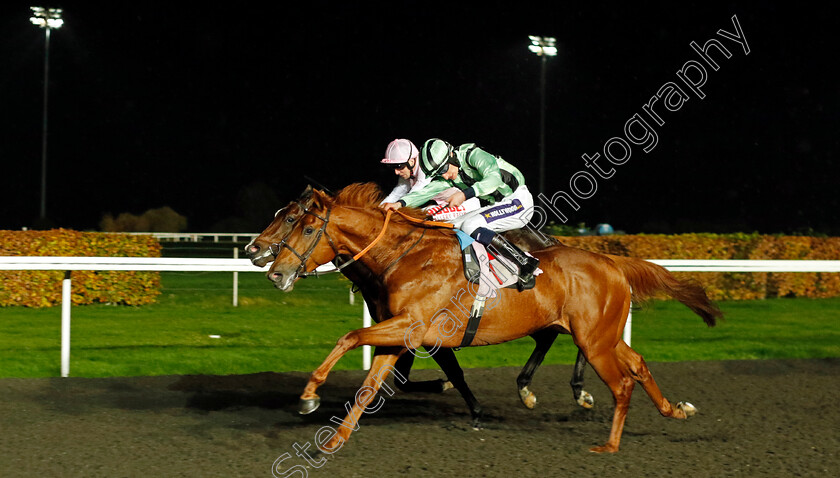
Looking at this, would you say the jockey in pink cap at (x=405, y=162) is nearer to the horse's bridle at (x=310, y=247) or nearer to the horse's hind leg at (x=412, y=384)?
the horse's bridle at (x=310, y=247)

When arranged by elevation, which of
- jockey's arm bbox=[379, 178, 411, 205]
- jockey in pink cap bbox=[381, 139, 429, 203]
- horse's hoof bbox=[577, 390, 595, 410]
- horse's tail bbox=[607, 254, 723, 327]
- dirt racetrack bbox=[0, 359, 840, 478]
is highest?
jockey in pink cap bbox=[381, 139, 429, 203]

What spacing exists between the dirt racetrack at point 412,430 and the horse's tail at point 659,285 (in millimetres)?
676

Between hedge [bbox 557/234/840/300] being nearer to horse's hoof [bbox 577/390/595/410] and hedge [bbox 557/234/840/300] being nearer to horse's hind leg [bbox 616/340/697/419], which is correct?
horse's hoof [bbox 577/390/595/410]

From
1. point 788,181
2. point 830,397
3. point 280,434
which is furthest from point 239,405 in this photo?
point 788,181

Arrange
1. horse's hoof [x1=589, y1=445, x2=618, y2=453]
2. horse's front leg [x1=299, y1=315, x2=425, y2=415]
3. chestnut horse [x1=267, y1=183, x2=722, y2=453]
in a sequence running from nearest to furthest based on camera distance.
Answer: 1. horse's front leg [x1=299, y1=315, x2=425, y2=415]
2. horse's hoof [x1=589, y1=445, x2=618, y2=453]
3. chestnut horse [x1=267, y1=183, x2=722, y2=453]

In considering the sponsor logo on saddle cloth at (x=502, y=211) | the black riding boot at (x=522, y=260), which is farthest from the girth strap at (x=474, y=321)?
the sponsor logo on saddle cloth at (x=502, y=211)

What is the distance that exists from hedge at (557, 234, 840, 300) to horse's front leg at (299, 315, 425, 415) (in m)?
7.91

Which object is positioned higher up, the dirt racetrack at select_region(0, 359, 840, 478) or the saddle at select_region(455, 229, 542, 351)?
the saddle at select_region(455, 229, 542, 351)

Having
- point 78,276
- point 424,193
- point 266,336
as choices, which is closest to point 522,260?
point 424,193

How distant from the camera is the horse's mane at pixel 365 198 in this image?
4738 millimetres

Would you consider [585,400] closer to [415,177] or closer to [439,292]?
[439,292]

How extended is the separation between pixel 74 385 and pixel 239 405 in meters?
1.38

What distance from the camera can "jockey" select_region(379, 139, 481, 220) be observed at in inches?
193

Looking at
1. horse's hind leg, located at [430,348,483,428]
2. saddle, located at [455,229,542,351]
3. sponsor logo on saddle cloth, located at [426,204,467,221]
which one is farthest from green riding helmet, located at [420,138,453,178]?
horse's hind leg, located at [430,348,483,428]
